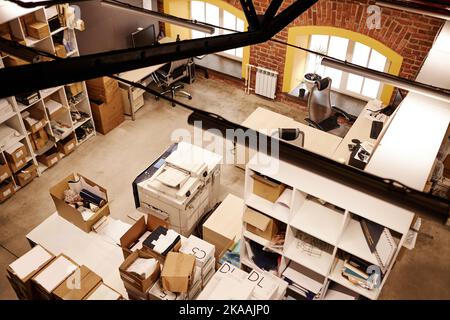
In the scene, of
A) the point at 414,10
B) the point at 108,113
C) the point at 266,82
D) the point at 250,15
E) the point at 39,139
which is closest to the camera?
the point at 250,15

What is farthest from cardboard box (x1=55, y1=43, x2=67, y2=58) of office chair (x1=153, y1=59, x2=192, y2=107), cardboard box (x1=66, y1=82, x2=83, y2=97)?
office chair (x1=153, y1=59, x2=192, y2=107)

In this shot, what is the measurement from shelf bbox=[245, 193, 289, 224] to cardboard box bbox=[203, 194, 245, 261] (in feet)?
2.63

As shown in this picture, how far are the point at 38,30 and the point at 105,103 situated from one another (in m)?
1.70

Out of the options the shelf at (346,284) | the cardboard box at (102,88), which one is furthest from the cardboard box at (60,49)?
the shelf at (346,284)

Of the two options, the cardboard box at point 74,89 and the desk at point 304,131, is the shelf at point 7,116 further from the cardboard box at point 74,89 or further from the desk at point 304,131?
the desk at point 304,131

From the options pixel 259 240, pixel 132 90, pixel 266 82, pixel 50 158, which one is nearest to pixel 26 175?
pixel 50 158

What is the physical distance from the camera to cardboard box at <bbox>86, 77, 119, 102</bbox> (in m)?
7.10

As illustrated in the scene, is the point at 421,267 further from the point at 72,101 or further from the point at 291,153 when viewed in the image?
the point at 72,101

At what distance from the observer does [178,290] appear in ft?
14.1

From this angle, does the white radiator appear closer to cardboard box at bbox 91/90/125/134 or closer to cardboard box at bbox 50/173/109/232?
cardboard box at bbox 91/90/125/134

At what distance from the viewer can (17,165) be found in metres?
6.35

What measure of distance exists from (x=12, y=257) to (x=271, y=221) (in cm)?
344

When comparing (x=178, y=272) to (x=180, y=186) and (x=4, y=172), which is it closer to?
(x=180, y=186)
